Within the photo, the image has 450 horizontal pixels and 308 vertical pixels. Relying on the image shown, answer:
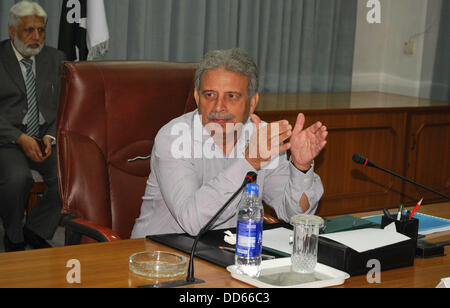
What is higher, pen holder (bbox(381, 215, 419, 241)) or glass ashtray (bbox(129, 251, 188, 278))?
pen holder (bbox(381, 215, 419, 241))

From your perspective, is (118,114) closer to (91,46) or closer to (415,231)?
(415,231)

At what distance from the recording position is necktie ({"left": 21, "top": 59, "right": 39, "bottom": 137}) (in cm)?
341

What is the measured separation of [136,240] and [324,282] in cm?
55

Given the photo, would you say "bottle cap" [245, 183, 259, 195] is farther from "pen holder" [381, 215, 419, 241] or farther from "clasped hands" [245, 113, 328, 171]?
"pen holder" [381, 215, 419, 241]

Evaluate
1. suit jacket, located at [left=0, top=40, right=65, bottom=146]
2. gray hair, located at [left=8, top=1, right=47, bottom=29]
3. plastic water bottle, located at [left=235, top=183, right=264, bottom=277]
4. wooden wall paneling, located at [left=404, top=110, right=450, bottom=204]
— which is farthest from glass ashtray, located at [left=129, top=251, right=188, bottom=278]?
wooden wall paneling, located at [left=404, top=110, right=450, bottom=204]

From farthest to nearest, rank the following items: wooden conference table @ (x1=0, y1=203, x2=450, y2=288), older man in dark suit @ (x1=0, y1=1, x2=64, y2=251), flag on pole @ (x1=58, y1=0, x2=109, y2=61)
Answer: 1. flag on pole @ (x1=58, y1=0, x2=109, y2=61)
2. older man in dark suit @ (x1=0, y1=1, x2=64, y2=251)
3. wooden conference table @ (x1=0, y1=203, x2=450, y2=288)

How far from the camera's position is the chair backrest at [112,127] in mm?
2092

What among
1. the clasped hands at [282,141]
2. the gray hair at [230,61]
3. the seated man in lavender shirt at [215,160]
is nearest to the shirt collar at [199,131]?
the seated man in lavender shirt at [215,160]

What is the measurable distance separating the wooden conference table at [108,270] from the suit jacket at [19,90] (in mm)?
1811

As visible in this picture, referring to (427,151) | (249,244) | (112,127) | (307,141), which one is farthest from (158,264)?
(427,151)

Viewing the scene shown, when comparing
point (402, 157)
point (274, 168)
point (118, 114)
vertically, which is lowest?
point (402, 157)

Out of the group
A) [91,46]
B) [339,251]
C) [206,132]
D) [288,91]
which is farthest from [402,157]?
[339,251]

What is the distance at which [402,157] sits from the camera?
4.18m

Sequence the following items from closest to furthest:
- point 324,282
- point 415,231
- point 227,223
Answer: point 324,282
point 415,231
point 227,223
